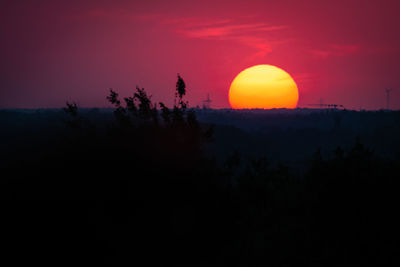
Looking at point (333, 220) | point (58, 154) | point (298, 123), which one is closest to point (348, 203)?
point (333, 220)

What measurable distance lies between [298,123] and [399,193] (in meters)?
182

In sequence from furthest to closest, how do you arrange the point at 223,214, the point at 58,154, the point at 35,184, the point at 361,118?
the point at 361,118
the point at 223,214
the point at 58,154
the point at 35,184

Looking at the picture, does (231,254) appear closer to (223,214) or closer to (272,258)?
(223,214)

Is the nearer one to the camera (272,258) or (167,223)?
(167,223)

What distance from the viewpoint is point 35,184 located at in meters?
11.0

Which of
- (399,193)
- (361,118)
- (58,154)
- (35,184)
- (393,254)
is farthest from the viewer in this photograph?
(361,118)

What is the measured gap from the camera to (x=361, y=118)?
187 meters

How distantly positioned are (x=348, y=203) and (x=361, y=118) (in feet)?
602

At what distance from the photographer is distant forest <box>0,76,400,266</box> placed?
1057cm

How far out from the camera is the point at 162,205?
11.7 m

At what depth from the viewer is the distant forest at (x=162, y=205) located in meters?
10.6

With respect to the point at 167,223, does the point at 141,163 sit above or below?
above

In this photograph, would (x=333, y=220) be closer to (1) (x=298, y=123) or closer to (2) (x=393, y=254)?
(2) (x=393, y=254)

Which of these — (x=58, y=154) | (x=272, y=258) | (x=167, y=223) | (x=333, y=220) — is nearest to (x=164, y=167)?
(x=167, y=223)
